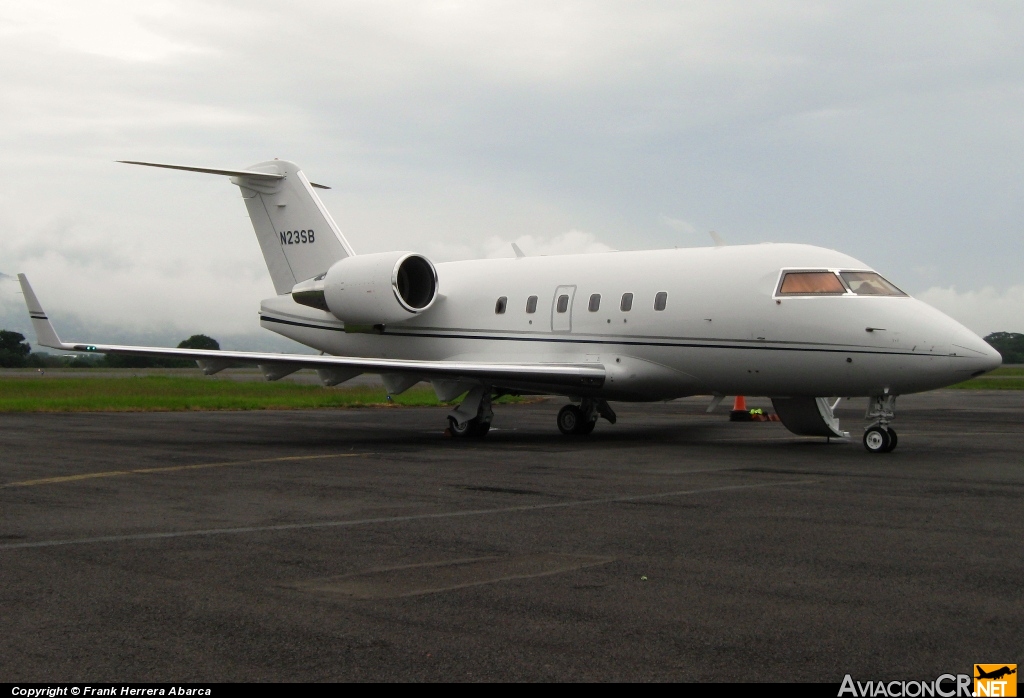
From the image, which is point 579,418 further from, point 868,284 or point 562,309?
point 868,284

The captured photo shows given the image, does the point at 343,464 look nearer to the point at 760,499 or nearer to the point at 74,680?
the point at 760,499

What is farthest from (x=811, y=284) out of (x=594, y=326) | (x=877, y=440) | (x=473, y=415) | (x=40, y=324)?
(x=40, y=324)

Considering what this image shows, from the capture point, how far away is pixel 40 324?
18.1 meters

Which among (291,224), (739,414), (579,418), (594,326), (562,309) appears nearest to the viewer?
(594,326)

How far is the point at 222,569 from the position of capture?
666 centimetres

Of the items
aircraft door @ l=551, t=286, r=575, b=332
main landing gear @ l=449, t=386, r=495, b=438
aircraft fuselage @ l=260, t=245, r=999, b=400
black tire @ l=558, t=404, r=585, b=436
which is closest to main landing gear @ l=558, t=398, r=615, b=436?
black tire @ l=558, t=404, r=585, b=436

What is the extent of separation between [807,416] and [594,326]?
3.94 meters

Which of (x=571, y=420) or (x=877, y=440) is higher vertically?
(x=877, y=440)

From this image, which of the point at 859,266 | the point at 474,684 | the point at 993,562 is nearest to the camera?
the point at 474,684

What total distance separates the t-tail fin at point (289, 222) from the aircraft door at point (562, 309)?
228 inches

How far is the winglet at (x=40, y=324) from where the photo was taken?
17.8 metres

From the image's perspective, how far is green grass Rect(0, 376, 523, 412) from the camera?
26.6m

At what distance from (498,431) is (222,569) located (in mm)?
13580

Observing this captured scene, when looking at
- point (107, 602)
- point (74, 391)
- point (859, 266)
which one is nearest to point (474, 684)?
point (107, 602)
